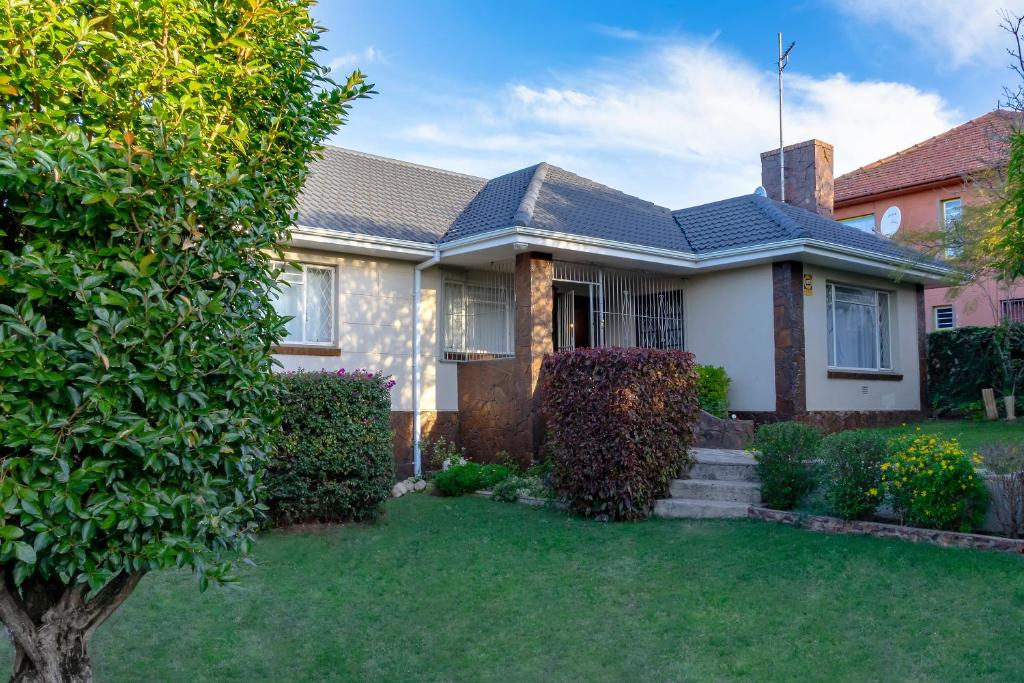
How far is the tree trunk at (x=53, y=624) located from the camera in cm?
363

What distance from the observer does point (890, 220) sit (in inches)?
971

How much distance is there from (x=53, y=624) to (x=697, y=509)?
684cm

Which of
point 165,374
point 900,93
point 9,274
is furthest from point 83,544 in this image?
point 900,93

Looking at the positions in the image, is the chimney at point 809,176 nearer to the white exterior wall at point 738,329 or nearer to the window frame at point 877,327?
the window frame at point 877,327

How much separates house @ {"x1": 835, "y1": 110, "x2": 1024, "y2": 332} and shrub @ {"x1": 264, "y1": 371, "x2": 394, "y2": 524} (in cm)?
1760

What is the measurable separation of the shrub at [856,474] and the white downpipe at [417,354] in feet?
21.0

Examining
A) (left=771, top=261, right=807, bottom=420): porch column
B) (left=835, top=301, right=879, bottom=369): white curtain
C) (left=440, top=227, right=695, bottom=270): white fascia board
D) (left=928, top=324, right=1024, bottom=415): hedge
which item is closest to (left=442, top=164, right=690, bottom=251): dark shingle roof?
(left=440, top=227, right=695, bottom=270): white fascia board

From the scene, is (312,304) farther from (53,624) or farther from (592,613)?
(53,624)

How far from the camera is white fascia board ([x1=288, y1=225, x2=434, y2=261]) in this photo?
11.4 metres

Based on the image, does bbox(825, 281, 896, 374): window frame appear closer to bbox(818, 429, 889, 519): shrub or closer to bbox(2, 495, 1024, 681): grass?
bbox(818, 429, 889, 519): shrub

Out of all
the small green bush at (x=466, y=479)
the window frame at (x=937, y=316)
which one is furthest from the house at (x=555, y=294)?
the window frame at (x=937, y=316)

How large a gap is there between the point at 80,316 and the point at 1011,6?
28.7 feet

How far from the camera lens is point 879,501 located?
7859 mm

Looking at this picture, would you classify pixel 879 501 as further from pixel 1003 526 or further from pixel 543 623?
pixel 543 623
